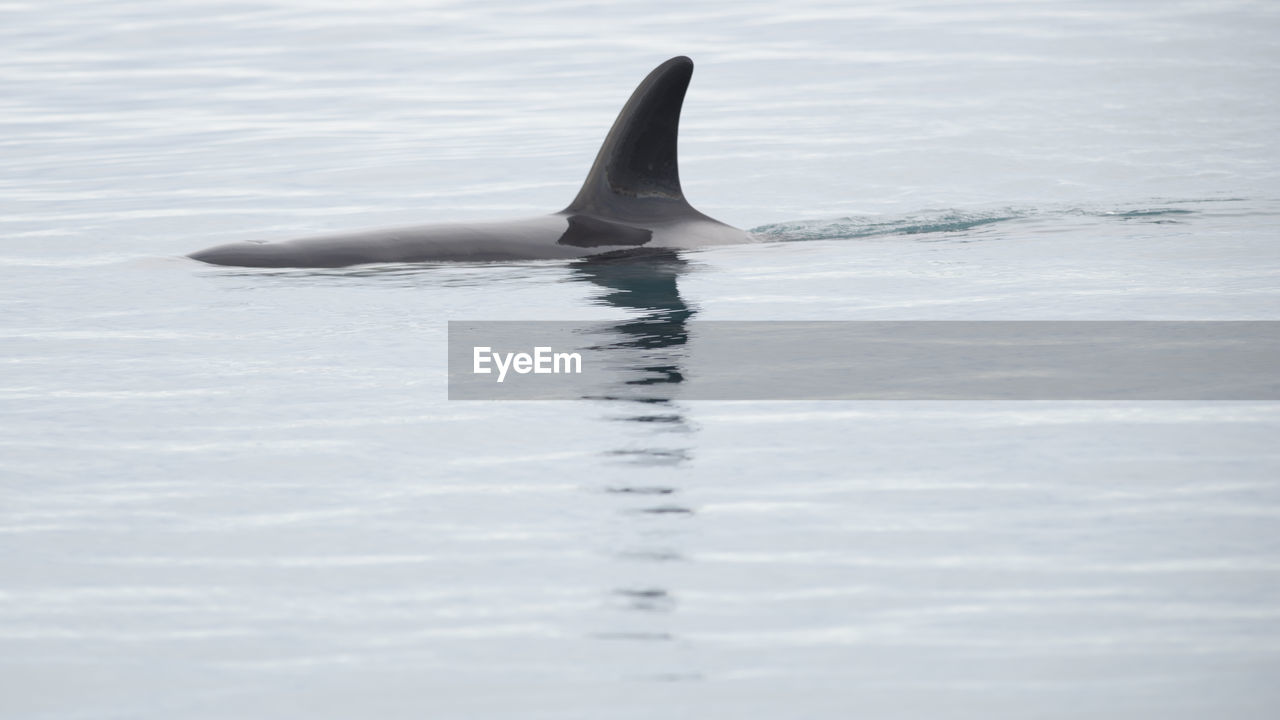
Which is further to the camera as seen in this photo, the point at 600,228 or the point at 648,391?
the point at 600,228

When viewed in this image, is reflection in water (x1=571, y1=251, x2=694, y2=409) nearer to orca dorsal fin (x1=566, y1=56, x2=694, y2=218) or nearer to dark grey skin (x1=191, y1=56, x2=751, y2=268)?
dark grey skin (x1=191, y1=56, x2=751, y2=268)

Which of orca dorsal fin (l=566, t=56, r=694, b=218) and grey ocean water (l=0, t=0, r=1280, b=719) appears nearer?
grey ocean water (l=0, t=0, r=1280, b=719)

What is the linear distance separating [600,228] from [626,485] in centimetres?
852

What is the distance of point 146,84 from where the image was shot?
4072cm

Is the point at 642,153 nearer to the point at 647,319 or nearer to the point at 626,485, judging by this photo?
the point at 647,319

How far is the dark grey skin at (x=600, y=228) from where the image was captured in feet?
56.3

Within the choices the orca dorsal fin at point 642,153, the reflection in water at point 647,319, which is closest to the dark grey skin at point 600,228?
the orca dorsal fin at point 642,153

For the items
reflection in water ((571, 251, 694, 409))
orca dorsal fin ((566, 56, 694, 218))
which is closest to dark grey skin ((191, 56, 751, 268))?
orca dorsal fin ((566, 56, 694, 218))

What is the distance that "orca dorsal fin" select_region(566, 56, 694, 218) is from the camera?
1762 centimetres

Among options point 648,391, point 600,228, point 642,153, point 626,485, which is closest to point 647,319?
point 648,391

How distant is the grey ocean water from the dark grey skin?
0.52 m

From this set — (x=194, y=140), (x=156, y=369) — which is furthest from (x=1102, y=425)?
(x=194, y=140)

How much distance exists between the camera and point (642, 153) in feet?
58.4

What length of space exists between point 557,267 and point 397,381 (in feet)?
16.1
